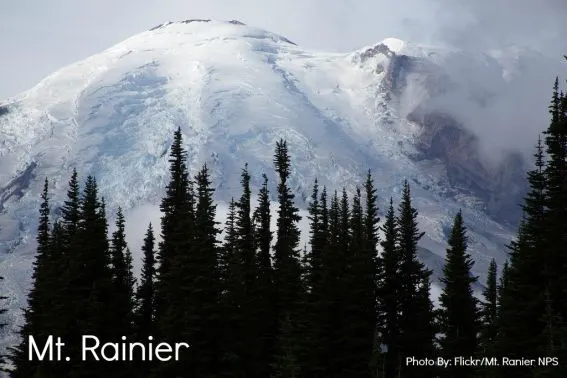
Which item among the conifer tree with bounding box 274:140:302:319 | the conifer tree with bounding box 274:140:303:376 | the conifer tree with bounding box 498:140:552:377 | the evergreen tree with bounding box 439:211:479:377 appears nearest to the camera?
the conifer tree with bounding box 498:140:552:377

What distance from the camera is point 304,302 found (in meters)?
Result: 49.5

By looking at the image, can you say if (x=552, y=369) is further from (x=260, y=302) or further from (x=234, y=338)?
(x=260, y=302)

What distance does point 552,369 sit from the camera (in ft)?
96.6

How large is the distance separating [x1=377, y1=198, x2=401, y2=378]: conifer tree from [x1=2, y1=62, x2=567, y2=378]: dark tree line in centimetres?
12

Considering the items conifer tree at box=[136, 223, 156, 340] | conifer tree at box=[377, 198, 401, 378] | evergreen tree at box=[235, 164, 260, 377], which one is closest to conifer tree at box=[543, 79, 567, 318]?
evergreen tree at box=[235, 164, 260, 377]

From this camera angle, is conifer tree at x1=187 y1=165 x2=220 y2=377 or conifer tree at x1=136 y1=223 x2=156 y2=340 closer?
conifer tree at x1=187 y1=165 x2=220 y2=377

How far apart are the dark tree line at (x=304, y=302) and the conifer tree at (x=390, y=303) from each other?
0.12 metres

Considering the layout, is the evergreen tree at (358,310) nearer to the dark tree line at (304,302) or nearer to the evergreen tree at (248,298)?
the dark tree line at (304,302)

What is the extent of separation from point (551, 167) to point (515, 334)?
32.5 ft

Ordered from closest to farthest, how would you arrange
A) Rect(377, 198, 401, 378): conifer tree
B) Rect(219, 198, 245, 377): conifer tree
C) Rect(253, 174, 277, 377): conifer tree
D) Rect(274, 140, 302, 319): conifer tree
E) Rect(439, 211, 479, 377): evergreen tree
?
Rect(219, 198, 245, 377): conifer tree → Rect(253, 174, 277, 377): conifer tree → Rect(274, 140, 302, 319): conifer tree → Rect(377, 198, 401, 378): conifer tree → Rect(439, 211, 479, 377): evergreen tree

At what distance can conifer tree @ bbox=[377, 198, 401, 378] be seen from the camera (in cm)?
6438

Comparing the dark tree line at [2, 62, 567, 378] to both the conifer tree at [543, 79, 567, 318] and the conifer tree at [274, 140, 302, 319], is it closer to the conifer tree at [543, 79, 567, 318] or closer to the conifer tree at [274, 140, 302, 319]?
the conifer tree at [543, 79, 567, 318]

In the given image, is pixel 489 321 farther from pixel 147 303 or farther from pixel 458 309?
pixel 147 303

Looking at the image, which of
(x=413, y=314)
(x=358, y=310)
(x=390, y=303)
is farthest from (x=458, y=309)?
(x=358, y=310)
